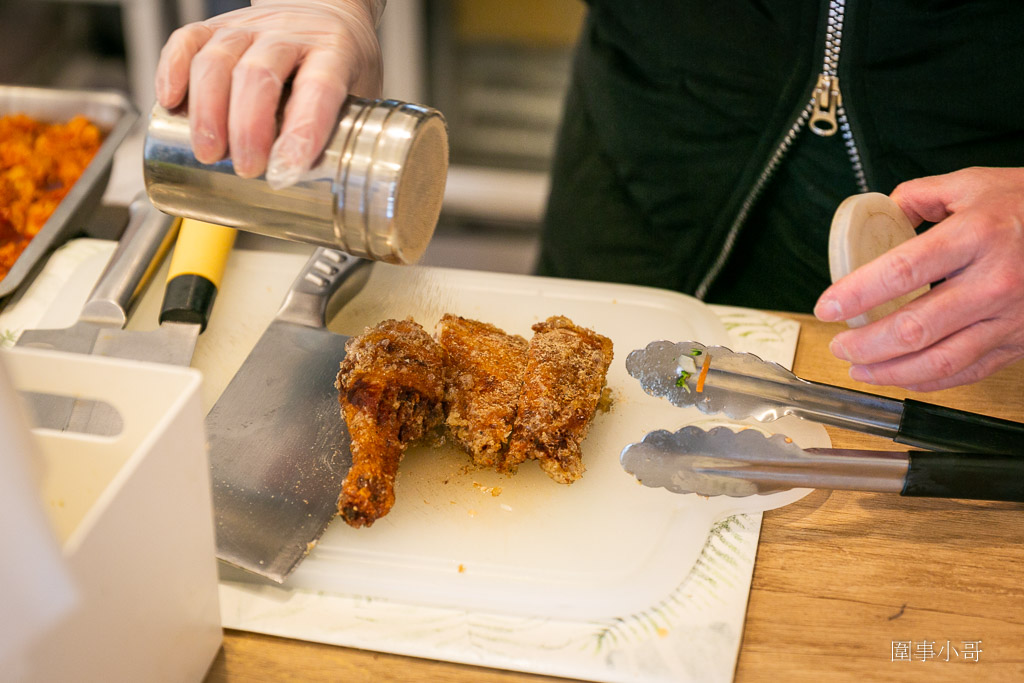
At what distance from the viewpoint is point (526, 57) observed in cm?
289

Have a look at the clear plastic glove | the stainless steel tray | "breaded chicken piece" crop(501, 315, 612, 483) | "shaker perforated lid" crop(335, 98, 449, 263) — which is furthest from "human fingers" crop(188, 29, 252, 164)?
the clear plastic glove

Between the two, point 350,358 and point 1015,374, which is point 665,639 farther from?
point 1015,374

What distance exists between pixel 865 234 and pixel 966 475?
0.30 m

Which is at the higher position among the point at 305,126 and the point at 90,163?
the point at 305,126

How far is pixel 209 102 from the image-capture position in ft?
2.92

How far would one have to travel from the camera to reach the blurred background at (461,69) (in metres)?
2.72

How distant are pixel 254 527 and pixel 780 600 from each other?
1.95 feet

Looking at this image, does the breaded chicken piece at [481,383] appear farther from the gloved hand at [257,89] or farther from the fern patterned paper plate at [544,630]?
the gloved hand at [257,89]

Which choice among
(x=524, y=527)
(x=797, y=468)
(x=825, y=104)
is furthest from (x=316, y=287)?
(x=825, y=104)

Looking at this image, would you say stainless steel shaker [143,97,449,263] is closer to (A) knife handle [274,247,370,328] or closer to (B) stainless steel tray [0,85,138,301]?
(A) knife handle [274,247,370,328]

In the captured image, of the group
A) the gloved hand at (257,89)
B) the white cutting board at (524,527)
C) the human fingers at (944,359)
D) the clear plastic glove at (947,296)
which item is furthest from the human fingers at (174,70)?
the human fingers at (944,359)

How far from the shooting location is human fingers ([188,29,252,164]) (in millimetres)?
889

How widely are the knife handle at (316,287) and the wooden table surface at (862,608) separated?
1.56ft

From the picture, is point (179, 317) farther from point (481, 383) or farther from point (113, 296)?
point (481, 383)
